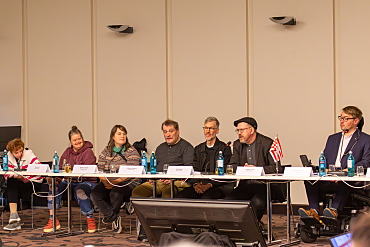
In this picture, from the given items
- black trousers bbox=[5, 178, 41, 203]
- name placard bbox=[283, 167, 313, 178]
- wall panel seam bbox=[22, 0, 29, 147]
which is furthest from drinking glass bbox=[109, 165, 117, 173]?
wall panel seam bbox=[22, 0, 29, 147]

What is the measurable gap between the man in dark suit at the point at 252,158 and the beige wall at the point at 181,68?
1.52 meters

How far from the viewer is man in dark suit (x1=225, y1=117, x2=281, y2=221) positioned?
4430mm

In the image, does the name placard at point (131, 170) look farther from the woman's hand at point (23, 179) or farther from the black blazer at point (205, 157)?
the woman's hand at point (23, 179)

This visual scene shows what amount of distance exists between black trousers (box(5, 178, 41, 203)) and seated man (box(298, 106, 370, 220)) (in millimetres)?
3182

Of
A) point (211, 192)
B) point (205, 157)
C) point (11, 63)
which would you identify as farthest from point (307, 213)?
point (11, 63)

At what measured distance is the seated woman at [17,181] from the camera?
17.3 ft

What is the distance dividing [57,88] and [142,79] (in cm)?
146

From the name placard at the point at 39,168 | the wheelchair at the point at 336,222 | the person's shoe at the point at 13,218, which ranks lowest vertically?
the person's shoe at the point at 13,218

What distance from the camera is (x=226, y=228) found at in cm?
179

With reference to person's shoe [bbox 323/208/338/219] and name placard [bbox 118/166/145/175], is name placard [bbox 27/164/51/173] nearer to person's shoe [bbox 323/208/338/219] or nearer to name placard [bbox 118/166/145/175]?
name placard [bbox 118/166/145/175]

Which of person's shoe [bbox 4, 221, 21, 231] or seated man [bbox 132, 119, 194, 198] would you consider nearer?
seated man [bbox 132, 119, 194, 198]

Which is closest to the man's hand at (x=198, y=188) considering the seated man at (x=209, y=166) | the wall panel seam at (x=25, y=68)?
the seated man at (x=209, y=166)

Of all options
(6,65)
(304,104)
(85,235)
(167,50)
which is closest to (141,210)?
(85,235)

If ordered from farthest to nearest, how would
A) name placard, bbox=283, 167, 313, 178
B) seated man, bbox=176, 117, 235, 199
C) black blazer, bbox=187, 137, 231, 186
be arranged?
black blazer, bbox=187, 137, 231, 186, seated man, bbox=176, 117, 235, 199, name placard, bbox=283, 167, 313, 178
